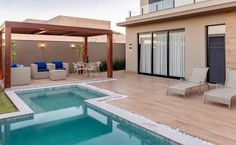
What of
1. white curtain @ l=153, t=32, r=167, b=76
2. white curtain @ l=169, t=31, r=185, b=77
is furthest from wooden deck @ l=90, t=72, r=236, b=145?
white curtain @ l=153, t=32, r=167, b=76

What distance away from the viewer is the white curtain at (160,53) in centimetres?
1392

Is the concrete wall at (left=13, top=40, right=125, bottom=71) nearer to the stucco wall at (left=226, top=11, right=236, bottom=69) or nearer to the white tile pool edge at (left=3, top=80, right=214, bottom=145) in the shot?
the white tile pool edge at (left=3, top=80, right=214, bottom=145)

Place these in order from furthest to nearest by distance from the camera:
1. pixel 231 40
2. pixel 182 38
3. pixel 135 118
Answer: pixel 182 38 < pixel 231 40 < pixel 135 118

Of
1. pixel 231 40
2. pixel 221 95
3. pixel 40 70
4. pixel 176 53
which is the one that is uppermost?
pixel 231 40

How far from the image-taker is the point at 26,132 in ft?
18.4

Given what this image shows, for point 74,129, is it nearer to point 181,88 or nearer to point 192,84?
point 181,88

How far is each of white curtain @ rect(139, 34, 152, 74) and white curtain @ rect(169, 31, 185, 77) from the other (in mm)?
1778

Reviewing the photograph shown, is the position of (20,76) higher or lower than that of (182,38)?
lower

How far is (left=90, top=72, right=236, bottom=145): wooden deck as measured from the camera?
16.4ft

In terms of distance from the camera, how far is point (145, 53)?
15375 mm

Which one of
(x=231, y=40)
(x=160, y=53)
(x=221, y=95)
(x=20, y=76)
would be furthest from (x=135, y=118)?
(x=160, y=53)

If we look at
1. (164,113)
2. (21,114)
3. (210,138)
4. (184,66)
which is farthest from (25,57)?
(210,138)

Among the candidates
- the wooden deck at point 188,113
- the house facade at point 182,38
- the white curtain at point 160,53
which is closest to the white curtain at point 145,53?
the house facade at point 182,38

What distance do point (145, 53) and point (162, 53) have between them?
1.57 m
